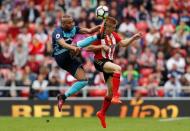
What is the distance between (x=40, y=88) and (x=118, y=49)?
125 inches

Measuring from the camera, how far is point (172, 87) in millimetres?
22516

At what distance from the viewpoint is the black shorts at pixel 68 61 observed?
16.1 metres

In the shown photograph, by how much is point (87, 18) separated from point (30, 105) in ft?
14.3

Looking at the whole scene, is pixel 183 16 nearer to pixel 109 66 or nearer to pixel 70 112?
pixel 70 112

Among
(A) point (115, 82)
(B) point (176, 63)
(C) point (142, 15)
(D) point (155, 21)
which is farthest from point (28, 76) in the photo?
(A) point (115, 82)

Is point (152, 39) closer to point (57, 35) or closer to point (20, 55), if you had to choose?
point (20, 55)

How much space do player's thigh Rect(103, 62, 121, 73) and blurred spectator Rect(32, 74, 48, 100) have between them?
23.0 feet

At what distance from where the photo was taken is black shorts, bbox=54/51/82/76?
1606 centimetres

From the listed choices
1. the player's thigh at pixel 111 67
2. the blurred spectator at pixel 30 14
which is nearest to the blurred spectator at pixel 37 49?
the blurred spectator at pixel 30 14

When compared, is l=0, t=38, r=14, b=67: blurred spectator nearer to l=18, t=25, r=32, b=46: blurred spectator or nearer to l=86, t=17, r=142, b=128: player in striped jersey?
l=18, t=25, r=32, b=46: blurred spectator

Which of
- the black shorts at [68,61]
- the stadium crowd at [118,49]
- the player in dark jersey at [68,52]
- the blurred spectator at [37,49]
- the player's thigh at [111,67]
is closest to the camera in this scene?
the player's thigh at [111,67]

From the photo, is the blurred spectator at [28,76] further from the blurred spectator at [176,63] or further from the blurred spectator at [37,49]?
the blurred spectator at [176,63]

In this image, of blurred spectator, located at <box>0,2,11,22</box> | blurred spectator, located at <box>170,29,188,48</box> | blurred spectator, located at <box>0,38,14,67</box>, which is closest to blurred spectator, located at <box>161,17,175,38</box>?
blurred spectator, located at <box>170,29,188,48</box>

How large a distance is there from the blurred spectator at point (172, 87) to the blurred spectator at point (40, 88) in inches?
138
